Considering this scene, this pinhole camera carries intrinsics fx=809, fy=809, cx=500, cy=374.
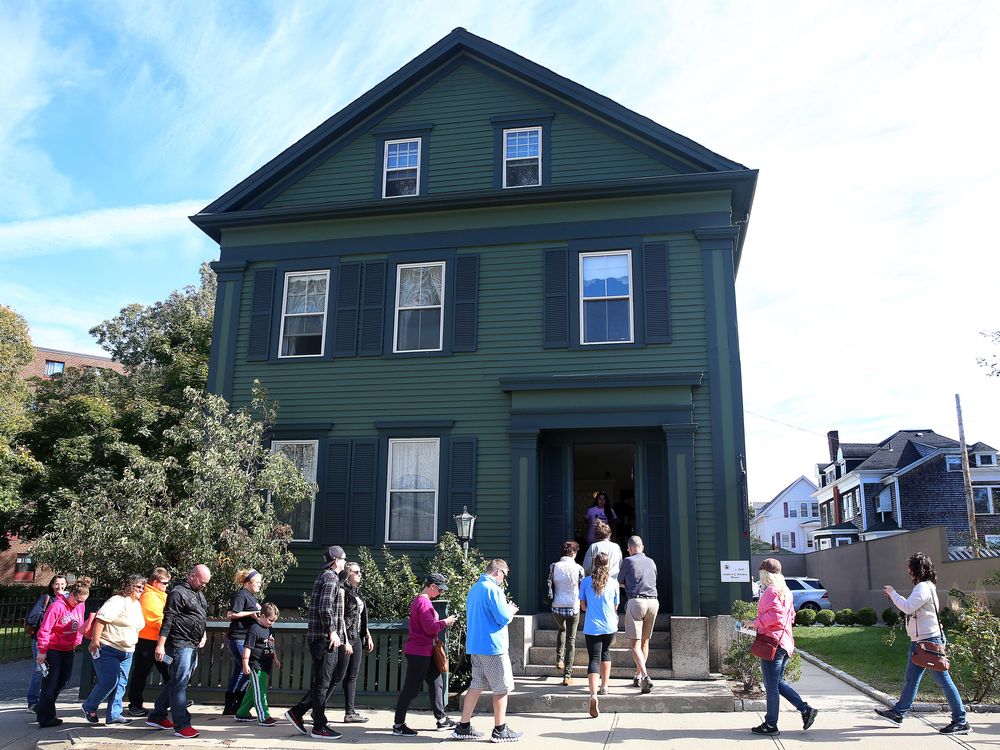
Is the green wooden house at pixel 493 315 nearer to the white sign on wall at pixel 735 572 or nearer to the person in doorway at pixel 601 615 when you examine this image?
the white sign on wall at pixel 735 572

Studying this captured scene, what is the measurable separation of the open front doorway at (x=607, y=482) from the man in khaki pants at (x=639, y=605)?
3.91 meters

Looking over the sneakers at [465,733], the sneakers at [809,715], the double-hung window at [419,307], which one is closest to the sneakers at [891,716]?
the sneakers at [809,715]

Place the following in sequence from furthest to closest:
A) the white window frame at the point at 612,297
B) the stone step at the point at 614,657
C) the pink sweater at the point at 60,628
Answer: the white window frame at the point at 612,297 < the stone step at the point at 614,657 < the pink sweater at the point at 60,628

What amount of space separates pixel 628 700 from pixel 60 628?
680 centimetres

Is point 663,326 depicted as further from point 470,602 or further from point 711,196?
point 470,602

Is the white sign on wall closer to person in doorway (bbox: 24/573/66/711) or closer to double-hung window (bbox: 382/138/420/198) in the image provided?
double-hung window (bbox: 382/138/420/198)

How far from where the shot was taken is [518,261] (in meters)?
14.8

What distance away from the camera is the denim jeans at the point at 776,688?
8281 mm

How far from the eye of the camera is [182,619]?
29.8ft

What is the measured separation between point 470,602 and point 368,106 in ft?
36.5

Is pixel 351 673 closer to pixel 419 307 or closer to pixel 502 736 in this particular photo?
pixel 502 736

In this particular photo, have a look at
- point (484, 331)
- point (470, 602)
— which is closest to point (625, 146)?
point (484, 331)

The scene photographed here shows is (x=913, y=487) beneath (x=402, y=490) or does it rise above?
above

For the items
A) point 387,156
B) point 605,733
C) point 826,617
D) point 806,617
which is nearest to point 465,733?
point 605,733
